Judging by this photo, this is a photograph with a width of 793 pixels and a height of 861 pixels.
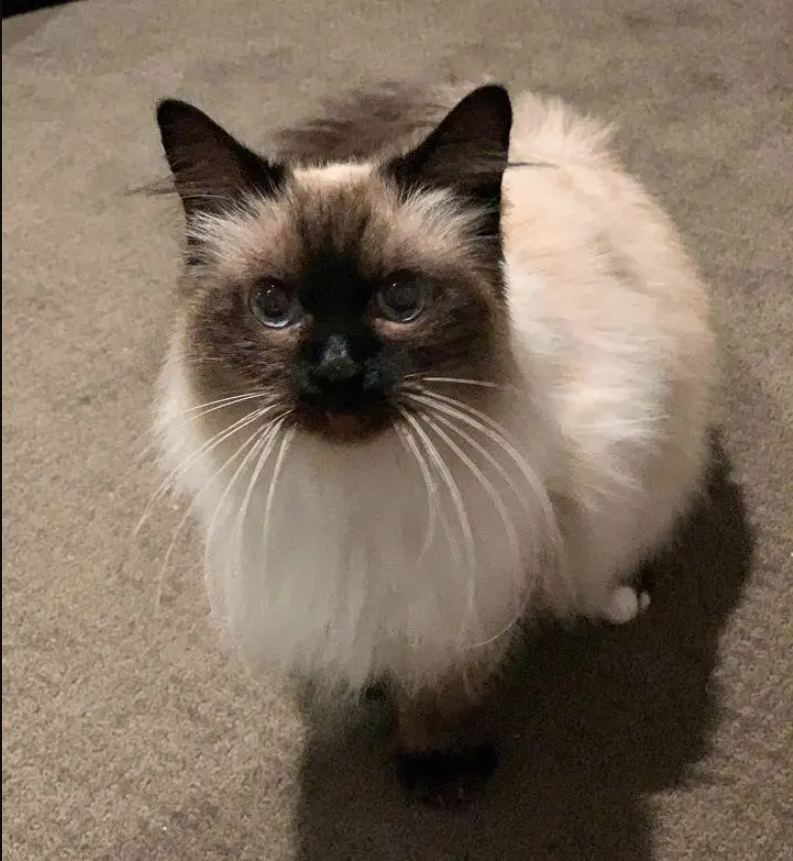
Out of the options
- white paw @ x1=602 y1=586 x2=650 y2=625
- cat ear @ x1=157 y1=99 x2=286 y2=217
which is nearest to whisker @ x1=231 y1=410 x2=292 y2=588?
cat ear @ x1=157 y1=99 x2=286 y2=217

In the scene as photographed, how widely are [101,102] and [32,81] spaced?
232 mm

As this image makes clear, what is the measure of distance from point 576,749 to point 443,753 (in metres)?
0.19

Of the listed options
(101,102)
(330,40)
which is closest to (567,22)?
(330,40)

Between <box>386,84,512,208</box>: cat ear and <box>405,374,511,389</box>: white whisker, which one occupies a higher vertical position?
<box>386,84,512,208</box>: cat ear

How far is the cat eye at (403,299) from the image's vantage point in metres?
0.84

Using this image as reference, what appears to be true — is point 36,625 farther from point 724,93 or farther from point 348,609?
point 724,93

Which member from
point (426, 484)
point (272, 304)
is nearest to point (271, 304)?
point (272, 304)

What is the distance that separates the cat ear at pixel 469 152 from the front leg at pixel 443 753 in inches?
25.8

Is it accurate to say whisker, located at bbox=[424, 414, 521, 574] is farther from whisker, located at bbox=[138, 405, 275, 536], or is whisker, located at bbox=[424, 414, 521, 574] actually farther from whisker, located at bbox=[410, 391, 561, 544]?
whisker, located at bbox=[138, 405, 275, 536]

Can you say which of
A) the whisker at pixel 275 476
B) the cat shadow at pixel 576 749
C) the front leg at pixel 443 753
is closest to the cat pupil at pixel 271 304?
the whisker at pixel 275 476

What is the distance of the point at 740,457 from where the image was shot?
4.97 ft

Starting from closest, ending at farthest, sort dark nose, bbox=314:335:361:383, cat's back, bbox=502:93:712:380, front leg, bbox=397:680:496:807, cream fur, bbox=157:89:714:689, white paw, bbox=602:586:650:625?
dark nose, bbox=314:335:361:383 < cream fur, bbox=157:89:714:689 < cat's back, bbox=502:93:712:380 < front leg, bbox=397:680:496:807 < white paw, bbox=602:586:650:625

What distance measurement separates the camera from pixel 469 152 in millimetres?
878

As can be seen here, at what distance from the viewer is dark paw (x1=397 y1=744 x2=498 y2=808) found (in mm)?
1243
